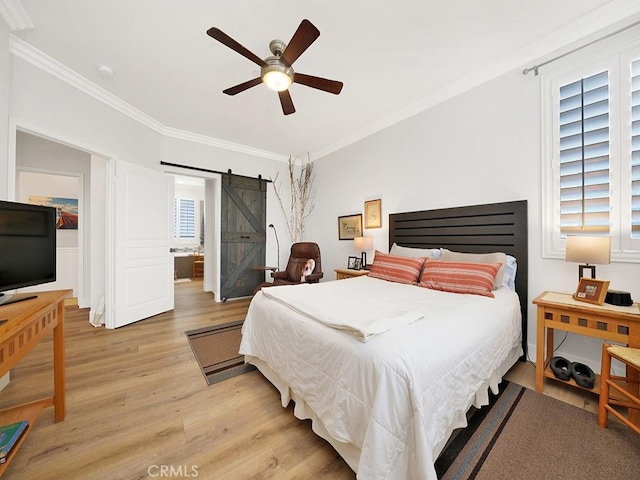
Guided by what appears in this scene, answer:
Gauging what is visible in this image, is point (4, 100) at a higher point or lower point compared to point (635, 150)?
higher

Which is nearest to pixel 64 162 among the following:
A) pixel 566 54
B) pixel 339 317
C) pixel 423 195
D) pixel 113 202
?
pixel 113 202

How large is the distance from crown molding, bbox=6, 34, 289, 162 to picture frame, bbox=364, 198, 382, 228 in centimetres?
245

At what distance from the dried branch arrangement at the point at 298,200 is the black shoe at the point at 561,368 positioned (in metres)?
4.12

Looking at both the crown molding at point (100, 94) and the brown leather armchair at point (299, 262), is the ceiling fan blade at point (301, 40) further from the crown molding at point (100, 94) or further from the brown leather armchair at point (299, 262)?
the brown leather armchair at point (299, 262)

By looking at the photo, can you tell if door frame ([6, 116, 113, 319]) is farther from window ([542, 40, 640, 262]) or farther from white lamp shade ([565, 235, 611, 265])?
window ([542, 40, 640, 262])

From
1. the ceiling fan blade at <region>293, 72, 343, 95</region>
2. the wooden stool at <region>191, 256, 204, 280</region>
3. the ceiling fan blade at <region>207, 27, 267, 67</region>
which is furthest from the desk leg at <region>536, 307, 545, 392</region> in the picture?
the wooden stool at <region>191, 256, 204, 280</region>

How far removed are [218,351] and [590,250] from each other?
10.5 ft

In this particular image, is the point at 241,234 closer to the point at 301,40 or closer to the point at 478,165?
the point at 301,40

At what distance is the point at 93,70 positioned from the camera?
2.54m

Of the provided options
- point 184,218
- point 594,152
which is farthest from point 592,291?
point 184,218

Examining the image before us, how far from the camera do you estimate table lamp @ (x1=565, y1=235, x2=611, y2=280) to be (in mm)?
1701

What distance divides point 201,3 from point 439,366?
280 cm

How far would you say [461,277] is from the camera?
7.06 feet

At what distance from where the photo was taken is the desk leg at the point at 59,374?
1.52 metres
